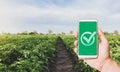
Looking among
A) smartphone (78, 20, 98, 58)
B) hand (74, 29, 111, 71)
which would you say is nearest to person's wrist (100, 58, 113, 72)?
hand (74, 29, 111, 71)

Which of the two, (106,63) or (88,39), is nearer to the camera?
(88,39)

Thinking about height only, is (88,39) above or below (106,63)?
above

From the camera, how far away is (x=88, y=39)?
2.69 metres

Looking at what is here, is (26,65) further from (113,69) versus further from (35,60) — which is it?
(113,69)

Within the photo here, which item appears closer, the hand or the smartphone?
the smartphone

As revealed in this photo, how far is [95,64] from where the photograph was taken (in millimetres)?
2885

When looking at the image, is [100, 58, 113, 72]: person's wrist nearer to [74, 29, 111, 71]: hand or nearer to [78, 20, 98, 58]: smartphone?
[74, 29, 111, 71]: hand

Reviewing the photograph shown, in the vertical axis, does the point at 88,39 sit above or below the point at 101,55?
above

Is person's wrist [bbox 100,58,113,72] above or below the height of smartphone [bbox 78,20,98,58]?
below

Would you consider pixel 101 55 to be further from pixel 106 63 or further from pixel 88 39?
pixel 88 39

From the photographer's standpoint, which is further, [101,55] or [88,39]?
[101,55]

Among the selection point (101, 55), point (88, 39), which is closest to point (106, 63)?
point (101, 55)

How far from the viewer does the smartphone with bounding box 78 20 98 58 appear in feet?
8.82

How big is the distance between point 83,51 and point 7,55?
31.8 feet
